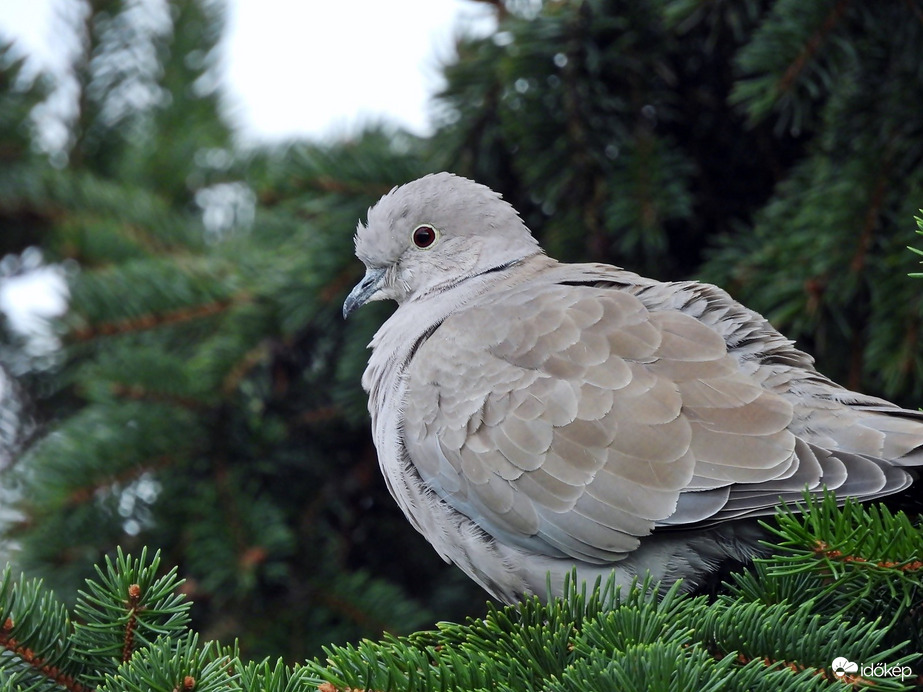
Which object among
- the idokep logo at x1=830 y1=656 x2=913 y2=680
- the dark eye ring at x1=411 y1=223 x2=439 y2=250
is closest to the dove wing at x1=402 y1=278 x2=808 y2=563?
the idokep logo at x1=830 y1=656 x2=913 y2=680

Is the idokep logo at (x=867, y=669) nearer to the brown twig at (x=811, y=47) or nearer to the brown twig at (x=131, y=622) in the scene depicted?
the brown twig at (x=131, y=622)

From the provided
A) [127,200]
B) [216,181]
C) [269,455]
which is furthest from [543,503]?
[216,181]

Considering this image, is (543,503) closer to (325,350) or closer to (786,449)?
(786,449)

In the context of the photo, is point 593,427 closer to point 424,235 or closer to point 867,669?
point 867,669

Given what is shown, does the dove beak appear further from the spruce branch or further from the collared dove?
the spruce branch

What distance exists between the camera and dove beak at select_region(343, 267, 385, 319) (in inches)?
132

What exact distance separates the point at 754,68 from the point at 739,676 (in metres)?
2.07

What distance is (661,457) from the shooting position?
240 cm

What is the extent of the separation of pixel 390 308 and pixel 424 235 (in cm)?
46

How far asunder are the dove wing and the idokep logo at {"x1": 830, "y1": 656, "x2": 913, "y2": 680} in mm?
555

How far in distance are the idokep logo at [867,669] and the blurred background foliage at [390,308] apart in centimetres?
144

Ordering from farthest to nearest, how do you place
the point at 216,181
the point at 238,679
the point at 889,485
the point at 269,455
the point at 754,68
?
the point at 216,181 < the point at 269,455 < the point at 754,68 < the point at 889,485 < the point at 238,679

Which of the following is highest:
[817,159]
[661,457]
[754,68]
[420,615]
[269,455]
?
[754,68]

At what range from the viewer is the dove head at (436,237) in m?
3.42
